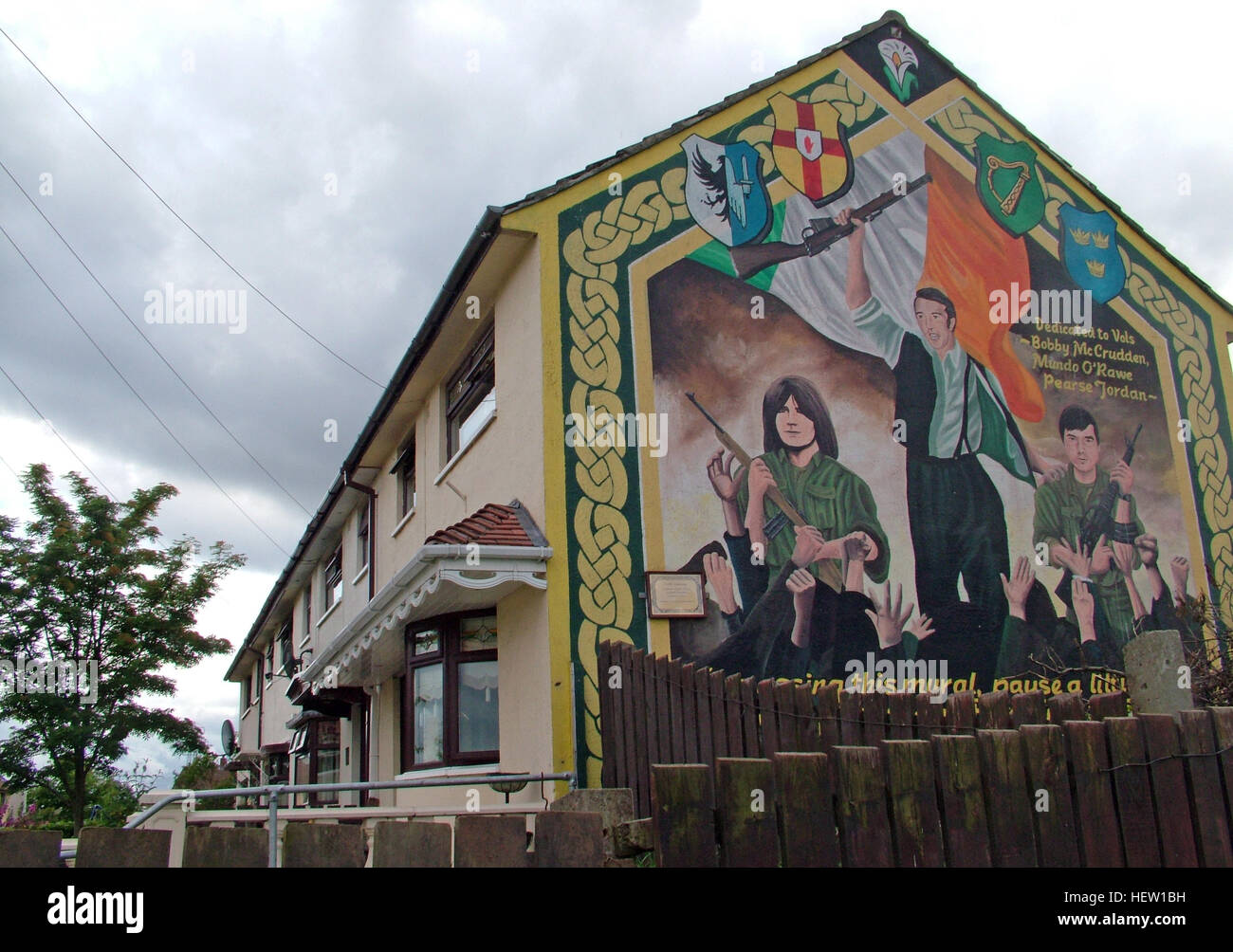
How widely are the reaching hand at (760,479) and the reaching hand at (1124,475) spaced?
521 cm

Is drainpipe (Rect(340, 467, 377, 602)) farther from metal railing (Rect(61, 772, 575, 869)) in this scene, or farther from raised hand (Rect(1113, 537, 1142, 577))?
raised hand (Rect(1113, 537, 1142, 577))

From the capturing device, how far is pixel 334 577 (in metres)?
22.8

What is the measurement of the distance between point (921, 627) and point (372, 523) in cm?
1027

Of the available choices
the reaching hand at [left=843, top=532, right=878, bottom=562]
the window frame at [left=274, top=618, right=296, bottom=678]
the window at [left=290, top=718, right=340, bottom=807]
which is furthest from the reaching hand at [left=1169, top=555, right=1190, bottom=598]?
the window frame at [left=274, top=618, right=296, bottom=678]

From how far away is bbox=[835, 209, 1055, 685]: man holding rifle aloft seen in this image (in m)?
11.7

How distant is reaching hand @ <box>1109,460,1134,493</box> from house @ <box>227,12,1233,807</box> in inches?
1.6

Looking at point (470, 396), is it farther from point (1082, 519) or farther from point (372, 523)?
point (1082, 519)

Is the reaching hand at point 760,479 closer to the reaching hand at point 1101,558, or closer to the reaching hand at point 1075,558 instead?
the reaching hand at point 1075,558

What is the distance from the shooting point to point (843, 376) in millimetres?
12047

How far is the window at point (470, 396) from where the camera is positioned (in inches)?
490

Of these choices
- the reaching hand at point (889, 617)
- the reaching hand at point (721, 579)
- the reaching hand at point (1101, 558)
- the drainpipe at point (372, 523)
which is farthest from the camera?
the drainpipe at point (372, 523)

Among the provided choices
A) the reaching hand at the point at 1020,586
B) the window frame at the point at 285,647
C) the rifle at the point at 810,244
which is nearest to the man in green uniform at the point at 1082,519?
the reaching hand at the point at 1020,586

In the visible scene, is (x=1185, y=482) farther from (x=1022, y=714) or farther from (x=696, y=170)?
(x=1022, y=714)
